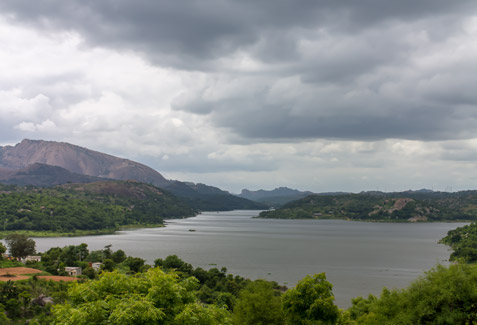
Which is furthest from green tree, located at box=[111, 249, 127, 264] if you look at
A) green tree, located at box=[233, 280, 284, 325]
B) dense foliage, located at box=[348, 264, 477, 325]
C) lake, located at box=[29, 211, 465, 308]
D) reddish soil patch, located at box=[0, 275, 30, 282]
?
dense foliage, located at box=[348, 264, 477, 325]

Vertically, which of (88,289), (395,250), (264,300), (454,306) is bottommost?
(395,250)

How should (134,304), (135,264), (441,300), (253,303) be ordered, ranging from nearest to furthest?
(134,304)
(441,300)
(253,303)
(135,264)

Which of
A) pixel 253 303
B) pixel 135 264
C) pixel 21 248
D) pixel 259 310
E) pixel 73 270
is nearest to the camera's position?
pixel 259 310

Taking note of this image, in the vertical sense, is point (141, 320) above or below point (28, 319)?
above

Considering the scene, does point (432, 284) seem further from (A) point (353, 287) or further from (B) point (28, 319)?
(A) point (353, 287)

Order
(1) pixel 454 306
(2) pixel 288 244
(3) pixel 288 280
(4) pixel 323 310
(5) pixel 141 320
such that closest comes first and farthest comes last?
(5) pixel 141 320 → (1) pixel 454 306 → (4) pixel 323 310 → (3) pixel 288 280 → (2) pixel 288 244

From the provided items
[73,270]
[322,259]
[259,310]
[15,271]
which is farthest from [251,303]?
[322,259]

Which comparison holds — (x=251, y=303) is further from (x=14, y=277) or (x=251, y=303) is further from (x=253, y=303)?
(x=14, y=277)

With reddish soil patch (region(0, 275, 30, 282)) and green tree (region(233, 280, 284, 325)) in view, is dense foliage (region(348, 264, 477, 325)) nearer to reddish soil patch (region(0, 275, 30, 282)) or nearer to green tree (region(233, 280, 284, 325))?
green tree (region(233, 280, 284, 325))

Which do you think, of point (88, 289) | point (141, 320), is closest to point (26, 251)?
point (88, 289)
